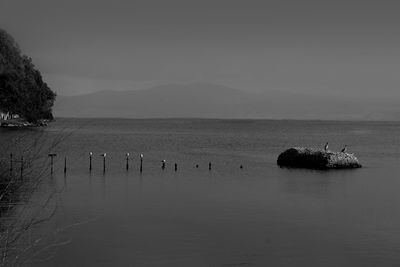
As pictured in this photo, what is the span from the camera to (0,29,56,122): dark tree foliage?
114 metres

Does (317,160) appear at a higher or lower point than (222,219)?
higher

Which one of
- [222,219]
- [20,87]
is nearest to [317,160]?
[222,219]

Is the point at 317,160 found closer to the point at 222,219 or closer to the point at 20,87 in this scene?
the point at 222,219

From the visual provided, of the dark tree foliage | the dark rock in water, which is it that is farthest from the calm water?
the dark tree foliage

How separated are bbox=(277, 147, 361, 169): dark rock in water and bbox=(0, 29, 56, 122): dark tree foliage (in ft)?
215

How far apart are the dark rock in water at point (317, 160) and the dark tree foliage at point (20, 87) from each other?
65544 millimetres

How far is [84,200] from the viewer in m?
41.7

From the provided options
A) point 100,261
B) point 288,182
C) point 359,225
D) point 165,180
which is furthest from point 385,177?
point 100,261

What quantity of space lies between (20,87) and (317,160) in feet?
294

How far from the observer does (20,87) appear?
135500 mm

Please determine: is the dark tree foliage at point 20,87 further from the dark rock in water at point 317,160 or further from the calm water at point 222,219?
the dark rock in water at point 317,160

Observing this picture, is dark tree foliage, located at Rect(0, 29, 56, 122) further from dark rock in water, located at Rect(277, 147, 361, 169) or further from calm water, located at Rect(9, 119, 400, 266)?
dark rock in water, located at Rect(277, 147, 361, 169)

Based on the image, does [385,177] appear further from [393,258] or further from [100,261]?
[100,261]

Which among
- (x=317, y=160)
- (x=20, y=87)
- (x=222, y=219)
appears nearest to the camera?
(x=222, y=219)
